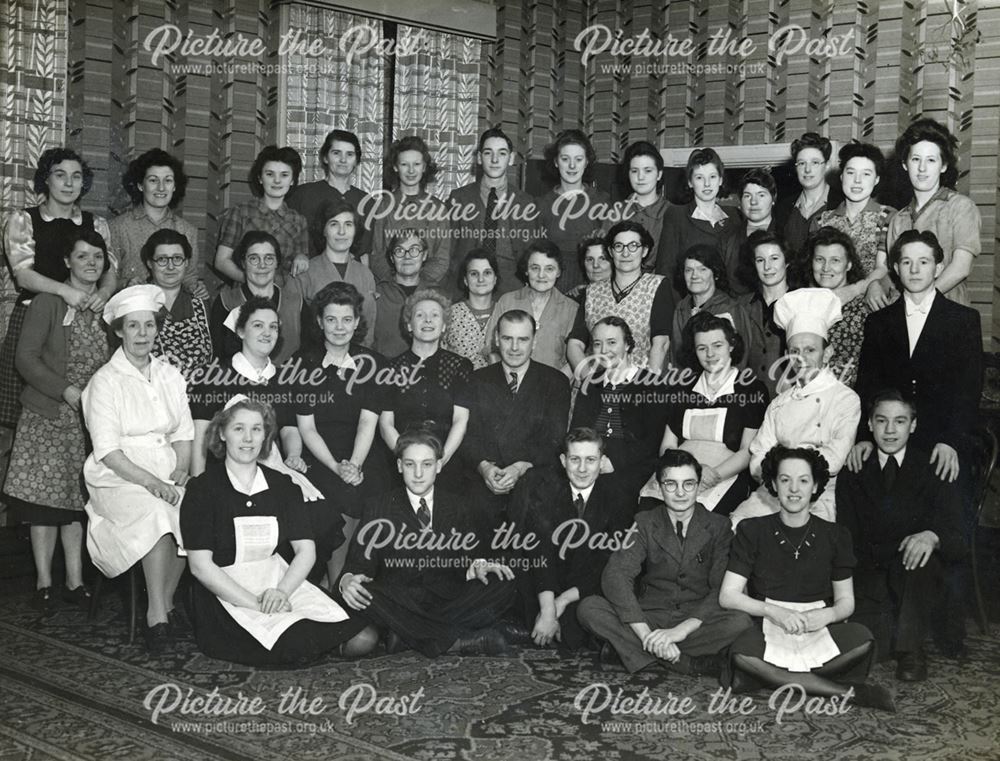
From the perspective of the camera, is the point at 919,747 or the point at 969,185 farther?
the point at 969,185

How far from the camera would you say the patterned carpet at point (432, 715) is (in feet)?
9.82

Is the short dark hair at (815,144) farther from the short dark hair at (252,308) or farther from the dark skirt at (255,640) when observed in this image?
the dark skirt at (255,640)

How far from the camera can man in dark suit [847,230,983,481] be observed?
13.4ft

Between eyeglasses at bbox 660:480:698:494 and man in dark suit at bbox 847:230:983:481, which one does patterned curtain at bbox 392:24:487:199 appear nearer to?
man in dark suit at bbox 847:230:983:481

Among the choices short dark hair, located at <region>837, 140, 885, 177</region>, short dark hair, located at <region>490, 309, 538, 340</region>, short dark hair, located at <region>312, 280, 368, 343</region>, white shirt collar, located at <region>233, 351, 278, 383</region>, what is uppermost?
short dark hair, located at <region>837, 140, 885, 177</region>

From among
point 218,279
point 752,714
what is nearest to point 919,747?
point 752,714

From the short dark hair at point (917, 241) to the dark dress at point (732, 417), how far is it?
2.23ft

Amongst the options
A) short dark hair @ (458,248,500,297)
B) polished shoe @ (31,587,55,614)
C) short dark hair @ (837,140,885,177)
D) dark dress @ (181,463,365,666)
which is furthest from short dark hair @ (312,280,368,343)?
short dark hair @ (837,140,885,177)

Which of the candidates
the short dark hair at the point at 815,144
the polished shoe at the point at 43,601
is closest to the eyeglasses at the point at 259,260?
the polished shoe at the point at 43,601

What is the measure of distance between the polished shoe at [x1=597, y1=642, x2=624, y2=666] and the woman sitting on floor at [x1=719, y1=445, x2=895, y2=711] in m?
0.40

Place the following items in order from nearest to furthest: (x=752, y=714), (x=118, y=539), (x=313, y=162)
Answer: (x=752, y=714), (x=118, y=539), (x=313, y=162)

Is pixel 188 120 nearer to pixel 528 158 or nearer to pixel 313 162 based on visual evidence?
pixel 313 162

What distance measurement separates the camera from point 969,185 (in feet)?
17.9

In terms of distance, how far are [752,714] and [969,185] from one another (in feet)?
10.6
